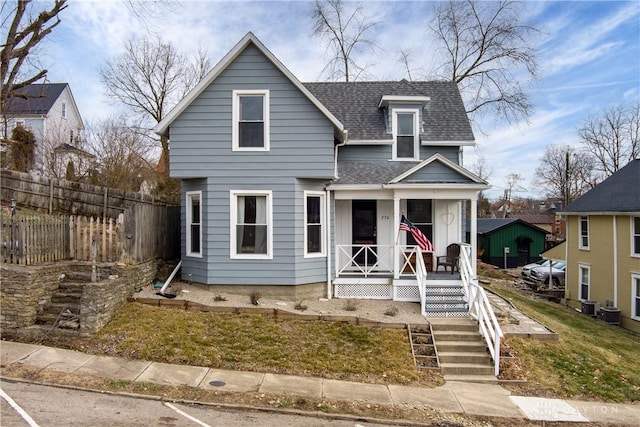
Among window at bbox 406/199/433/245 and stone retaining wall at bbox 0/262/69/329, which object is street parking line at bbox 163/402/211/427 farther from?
window at bbox 406/199/433/245

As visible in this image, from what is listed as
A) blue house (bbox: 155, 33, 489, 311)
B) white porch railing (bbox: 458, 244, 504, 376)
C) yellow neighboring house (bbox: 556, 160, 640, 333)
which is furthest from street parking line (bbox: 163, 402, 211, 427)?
yellow neighboring house (bbox: 556, 160, 640, 333)

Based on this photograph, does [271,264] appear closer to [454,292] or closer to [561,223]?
[454,292]

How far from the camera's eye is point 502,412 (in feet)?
22.4

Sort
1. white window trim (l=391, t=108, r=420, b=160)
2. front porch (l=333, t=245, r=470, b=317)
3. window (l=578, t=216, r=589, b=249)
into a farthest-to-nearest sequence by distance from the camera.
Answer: window (l=578, t=216, r=589, b=249) → white window trim (l=391, t=108, r=420, b=160) → front porch (l=333, t=245, r=470, b=317)

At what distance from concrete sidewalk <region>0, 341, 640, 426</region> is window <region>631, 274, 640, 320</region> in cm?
1336

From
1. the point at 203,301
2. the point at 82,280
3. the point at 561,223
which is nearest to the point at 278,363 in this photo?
the point at 203,301

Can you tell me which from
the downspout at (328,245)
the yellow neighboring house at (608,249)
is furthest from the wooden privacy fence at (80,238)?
the yellow neighboring house at (608,249)

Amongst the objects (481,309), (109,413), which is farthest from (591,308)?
(109,413)

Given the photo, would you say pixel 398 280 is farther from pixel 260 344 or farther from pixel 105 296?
pixel 105 296

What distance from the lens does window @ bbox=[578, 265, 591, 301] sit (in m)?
21.4

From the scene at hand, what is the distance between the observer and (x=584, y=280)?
21.8 m

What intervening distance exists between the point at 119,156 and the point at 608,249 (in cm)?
2587

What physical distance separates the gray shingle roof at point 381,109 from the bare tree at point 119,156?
37.9ft

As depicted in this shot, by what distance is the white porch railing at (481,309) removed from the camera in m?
8.34
